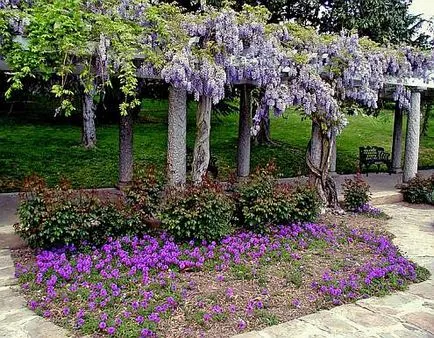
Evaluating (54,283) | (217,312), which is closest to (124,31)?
(54,283)

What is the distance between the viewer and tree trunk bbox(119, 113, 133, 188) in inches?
320

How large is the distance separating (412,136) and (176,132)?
18.4ft

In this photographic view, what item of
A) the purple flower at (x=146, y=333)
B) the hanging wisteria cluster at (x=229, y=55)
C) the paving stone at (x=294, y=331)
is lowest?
the paving stone at (x=294, y=331)

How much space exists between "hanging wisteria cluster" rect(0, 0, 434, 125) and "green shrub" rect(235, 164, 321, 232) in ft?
3.89

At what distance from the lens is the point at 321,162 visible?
25.1 feet

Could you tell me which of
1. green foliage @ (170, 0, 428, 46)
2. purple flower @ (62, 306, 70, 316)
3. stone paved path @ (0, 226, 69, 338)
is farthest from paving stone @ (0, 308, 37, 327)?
green foliage @ (170, 0, 428, 46)

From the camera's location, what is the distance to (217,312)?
3883mm

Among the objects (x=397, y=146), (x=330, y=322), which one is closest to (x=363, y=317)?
(x=330, y=322)

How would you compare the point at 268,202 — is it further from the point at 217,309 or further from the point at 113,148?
the point at 113,148

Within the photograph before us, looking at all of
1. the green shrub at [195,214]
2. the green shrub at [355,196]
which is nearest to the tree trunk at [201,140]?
the green shrub at [195,214]

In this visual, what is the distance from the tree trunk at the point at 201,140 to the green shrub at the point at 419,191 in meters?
4.76

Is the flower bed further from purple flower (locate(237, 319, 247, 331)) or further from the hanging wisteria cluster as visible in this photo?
the hanging wisteria cluster

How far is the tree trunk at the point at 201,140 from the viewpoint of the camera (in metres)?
6.82

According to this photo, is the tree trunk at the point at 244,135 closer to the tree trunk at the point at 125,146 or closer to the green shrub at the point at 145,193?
the tree trunk at the point at 125,146
